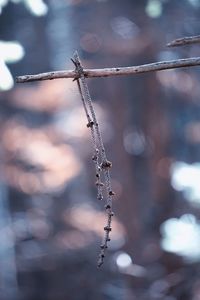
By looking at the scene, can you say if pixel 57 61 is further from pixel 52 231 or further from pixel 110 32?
pixel 52 231

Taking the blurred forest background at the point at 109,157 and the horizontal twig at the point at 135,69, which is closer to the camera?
the horizontal twig at the point at 135,69

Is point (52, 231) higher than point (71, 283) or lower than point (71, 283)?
higher

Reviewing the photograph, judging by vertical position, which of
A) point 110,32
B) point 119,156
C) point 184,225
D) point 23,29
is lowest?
point 184,225

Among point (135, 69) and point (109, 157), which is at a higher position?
point (109, 157)

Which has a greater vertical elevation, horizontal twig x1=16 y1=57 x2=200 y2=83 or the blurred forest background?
the blurred forest background

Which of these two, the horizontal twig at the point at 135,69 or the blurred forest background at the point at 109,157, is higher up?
the blurred forest background at the point at 109,157

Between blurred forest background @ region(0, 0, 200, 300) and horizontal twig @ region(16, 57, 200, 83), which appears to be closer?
horizontal twig @ region(16, 57, 200, 83)

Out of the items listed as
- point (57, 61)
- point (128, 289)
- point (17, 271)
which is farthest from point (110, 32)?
point (17, 271)

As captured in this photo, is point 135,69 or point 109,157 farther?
point 109,157
